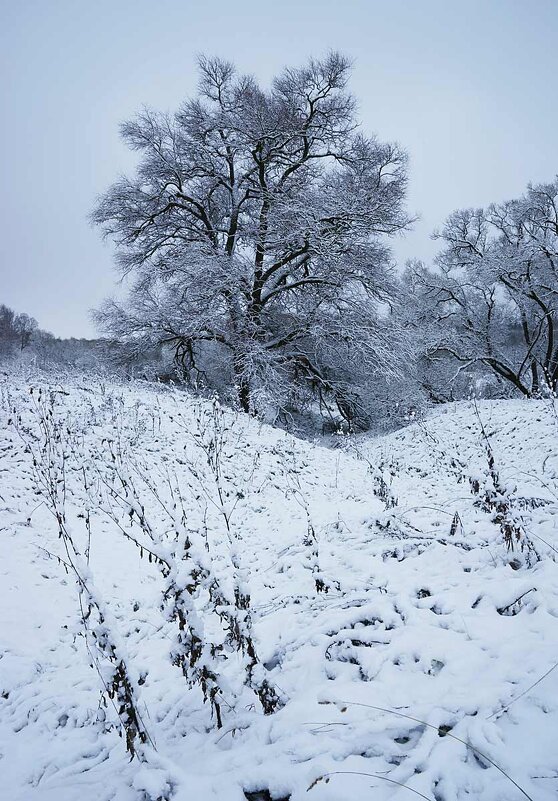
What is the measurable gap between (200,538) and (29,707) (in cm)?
334

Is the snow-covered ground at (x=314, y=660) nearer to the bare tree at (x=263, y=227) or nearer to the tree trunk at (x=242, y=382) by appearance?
the tree trunk at (x=242, y=382)

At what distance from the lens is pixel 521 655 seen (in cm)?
215

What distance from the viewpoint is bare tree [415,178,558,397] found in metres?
14.6

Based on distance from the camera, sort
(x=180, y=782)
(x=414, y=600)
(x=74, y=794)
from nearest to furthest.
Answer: (x=180, y=782)
(x=74, y=794)
(x=414, y=600)

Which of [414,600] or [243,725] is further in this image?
[414,600]

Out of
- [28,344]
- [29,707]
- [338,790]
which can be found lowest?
[29,707]

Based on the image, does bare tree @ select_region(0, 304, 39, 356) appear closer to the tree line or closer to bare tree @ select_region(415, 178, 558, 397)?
the tree line

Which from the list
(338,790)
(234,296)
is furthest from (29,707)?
(234,296)

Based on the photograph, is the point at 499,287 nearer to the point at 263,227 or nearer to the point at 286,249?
the point at 286,249

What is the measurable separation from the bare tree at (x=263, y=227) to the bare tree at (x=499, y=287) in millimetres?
3909

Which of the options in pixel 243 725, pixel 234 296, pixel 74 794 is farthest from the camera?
pixel 234 296

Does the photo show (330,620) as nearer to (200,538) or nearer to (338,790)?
(338,790)

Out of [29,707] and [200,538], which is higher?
[200,538]

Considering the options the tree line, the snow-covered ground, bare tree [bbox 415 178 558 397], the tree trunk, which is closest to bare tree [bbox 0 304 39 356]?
the tree line
